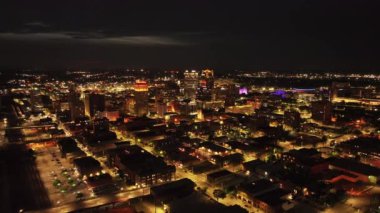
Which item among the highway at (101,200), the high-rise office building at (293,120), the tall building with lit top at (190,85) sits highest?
the tall building with lit top at (190,85)

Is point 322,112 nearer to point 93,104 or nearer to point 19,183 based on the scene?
point 93,104

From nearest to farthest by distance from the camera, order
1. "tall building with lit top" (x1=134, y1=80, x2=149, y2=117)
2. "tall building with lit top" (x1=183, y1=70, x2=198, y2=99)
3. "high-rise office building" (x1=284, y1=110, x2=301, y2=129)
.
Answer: "high-rise office building" (x1=284, y1=110, x2=301, y2=129), "tall building with lit top" (x1=134, y1=80, x2=149, y2=117), "tall building with lit top" (x1=183, y1=70, x2=198, y2=99)

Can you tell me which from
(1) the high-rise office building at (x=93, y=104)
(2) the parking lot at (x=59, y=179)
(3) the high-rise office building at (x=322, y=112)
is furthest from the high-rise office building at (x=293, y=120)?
(1) the high-rise office building at (x=93, y=104)

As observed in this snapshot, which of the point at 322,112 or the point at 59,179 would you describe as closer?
the point at 59,179

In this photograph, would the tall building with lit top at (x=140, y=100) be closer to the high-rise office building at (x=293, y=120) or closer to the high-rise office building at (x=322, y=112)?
the high-rise office building at (x=293, y=120)

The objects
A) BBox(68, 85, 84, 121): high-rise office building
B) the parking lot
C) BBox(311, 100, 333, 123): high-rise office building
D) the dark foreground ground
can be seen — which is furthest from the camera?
BBox(68, 85, 84, 121): high-rise office building

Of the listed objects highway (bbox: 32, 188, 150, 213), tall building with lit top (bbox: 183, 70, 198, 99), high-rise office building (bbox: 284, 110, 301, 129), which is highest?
tall building with lit top (bbox: 183, 70, 198, 99)

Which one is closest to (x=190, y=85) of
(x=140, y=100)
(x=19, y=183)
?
(x=140, y=100)

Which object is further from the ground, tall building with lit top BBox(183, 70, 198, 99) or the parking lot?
tall building with lit top BBox(183, 70, 198, 99)

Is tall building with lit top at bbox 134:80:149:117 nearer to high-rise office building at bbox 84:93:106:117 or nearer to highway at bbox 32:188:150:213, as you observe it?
high-rise office building at bbox 84:93:106:117

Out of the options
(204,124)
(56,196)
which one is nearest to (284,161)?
(204,124)

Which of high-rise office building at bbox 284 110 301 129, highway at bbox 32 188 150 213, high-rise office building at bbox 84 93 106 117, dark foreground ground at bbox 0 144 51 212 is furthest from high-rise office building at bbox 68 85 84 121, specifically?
high-rise office building at bbox 284 110 301 129
